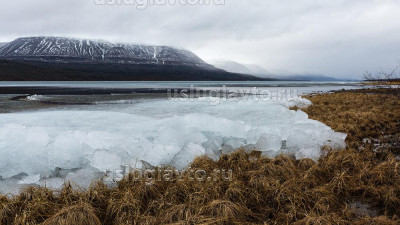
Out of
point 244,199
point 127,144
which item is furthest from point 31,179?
point 244,199

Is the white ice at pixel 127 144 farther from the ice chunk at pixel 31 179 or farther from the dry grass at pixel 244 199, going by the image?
the dry grass at pixel 244 199

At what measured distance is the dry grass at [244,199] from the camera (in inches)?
165

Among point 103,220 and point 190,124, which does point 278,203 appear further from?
point 190,124

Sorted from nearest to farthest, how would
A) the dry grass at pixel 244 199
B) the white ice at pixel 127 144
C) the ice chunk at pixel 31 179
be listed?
1. the dry grass at pixel 244 199
2. the ice chunk at pixel 31 179
3. the white ice at pixel 127 144

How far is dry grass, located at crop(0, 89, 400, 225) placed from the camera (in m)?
4.18

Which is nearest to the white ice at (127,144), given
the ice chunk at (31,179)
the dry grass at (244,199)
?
the ice chunk at (31,179)

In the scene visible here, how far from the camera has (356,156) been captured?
6.68 meters

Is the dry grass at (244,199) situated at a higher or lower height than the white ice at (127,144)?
lower

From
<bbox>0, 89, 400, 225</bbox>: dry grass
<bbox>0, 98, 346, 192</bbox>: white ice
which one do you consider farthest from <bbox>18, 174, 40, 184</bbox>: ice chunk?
<bbox>0, 89, 400, 225</bbox>: dry grass

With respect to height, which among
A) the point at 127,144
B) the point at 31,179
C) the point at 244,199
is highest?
the point at 127,144

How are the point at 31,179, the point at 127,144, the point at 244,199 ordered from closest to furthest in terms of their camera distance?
the point at 244,199, the point at 31,179, the point at 127,144

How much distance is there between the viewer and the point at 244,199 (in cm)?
489

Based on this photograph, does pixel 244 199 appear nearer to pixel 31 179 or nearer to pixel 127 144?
pixel 127 144

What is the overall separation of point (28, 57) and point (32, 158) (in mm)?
210738
